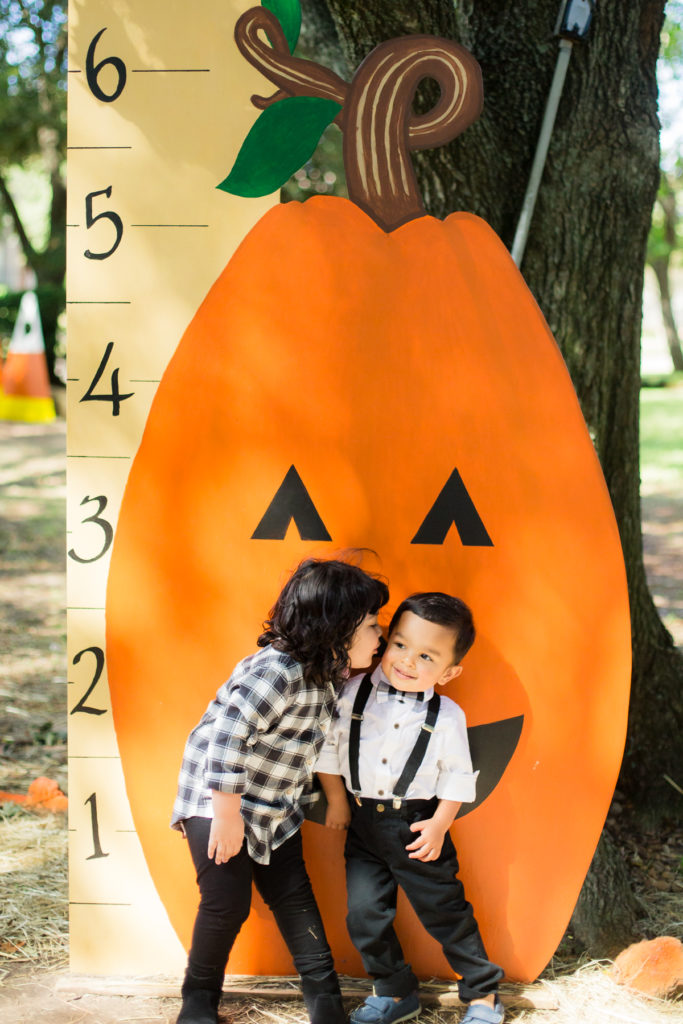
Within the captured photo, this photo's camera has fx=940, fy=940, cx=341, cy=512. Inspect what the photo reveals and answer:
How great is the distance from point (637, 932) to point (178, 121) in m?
2.41

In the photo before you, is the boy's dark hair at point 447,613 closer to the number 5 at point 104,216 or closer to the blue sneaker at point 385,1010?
the blue sneaker at point 385,1010

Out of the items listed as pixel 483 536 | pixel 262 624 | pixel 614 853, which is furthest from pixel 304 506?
pixel 614 853

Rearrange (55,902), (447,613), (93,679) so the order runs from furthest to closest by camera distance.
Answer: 1. (55,902)
2. (93,679)
3. (447,613)

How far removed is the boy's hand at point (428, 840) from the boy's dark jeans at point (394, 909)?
19 mm

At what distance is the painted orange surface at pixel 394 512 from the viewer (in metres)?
2.28

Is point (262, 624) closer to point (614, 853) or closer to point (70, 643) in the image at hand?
point (70, 643)

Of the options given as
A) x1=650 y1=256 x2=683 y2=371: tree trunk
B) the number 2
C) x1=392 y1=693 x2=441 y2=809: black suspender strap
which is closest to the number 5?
the number 2

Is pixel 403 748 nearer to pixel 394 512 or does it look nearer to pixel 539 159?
pixel 394 512

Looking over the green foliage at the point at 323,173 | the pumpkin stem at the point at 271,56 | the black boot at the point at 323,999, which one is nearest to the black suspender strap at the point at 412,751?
the black boot at the point at 323,999

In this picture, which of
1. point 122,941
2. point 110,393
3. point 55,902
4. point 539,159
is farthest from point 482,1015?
point 539,159

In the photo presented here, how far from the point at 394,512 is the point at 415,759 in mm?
584

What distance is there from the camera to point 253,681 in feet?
6.65

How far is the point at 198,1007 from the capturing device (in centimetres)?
214

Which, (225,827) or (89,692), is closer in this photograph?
(225,827)
